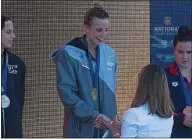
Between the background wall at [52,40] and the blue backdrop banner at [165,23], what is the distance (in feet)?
0.87

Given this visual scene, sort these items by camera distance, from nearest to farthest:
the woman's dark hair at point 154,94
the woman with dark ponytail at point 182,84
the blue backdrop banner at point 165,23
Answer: the woman's dark hair at point 154,94
the woman with dark ponytail at point 182,84
the blue backdrop banner at point 165,23

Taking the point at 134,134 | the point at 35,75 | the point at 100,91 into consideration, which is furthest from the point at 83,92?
the point at 35,75

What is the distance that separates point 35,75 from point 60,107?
51cm

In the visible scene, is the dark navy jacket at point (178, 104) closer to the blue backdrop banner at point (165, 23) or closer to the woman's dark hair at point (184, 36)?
the woman's dark hair at point (184, 36)

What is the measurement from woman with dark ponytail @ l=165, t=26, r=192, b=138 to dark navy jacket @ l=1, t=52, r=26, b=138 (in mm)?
1148

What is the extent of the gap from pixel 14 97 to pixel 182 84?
4.16 ft

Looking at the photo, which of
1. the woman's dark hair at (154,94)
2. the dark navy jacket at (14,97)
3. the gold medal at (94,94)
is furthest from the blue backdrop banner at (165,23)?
the woman's dark hair at (154,94)

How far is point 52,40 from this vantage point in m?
6.97

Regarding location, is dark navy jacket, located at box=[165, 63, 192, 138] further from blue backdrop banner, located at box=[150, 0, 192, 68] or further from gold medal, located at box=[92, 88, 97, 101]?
blue backdrop banner, located at box=[150, 0, 192, 68]

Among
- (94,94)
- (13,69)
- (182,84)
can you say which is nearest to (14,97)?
(13,69)

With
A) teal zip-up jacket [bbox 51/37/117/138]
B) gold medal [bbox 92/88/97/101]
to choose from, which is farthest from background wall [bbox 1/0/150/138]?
gold medal [bbox 92/88/97/101]

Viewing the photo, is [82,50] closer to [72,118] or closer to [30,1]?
[72,118]

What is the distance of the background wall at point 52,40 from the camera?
686 cm

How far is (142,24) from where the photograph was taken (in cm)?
720
